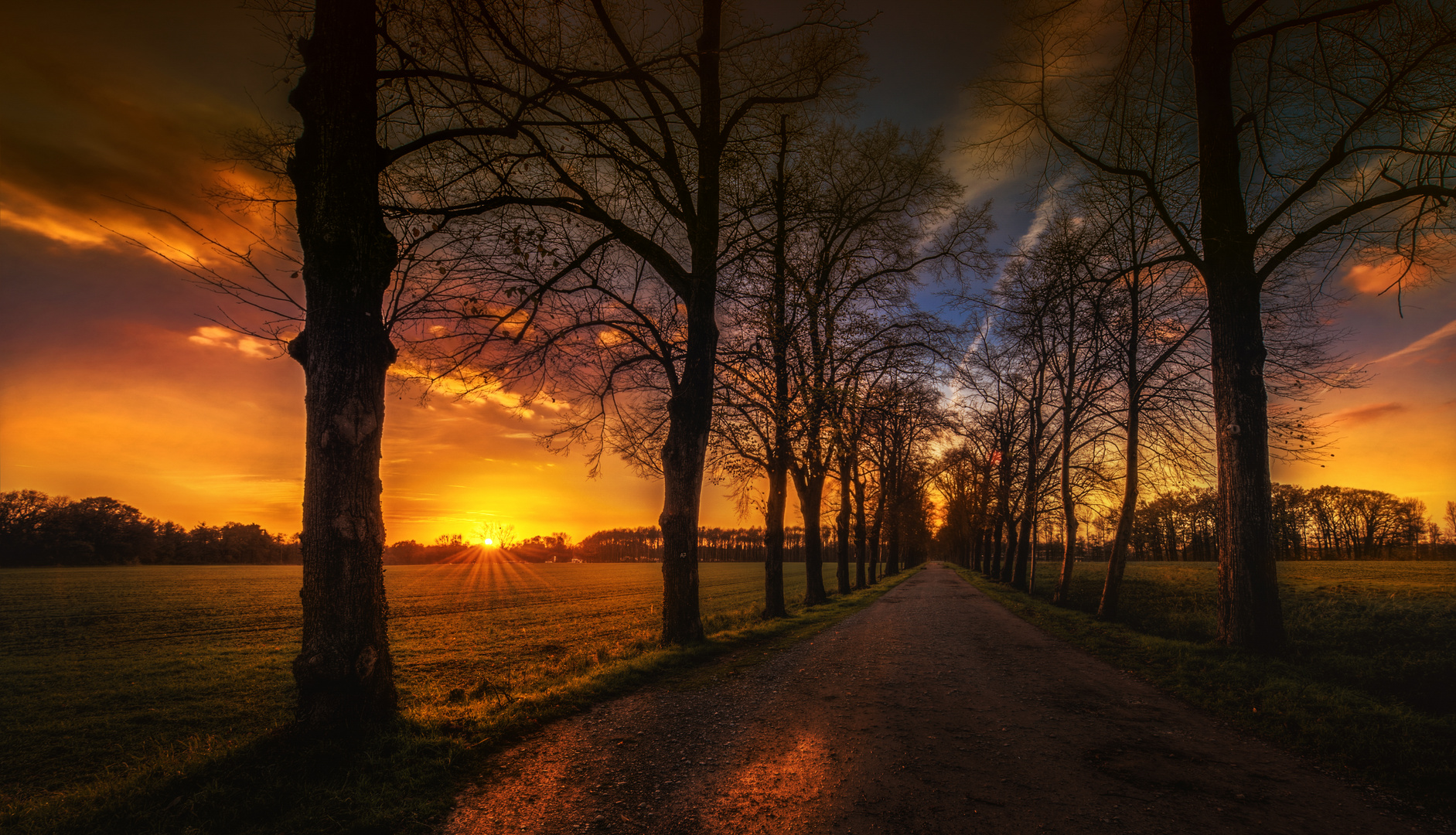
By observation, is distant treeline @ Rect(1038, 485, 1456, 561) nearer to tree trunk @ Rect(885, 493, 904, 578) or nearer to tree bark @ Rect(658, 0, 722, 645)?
tree trunk @ Rect(885, 493, 904, 578)

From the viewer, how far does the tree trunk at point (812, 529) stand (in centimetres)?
1756

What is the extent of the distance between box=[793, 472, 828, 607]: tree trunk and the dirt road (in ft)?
34.5

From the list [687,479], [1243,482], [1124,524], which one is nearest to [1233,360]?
[1243,482]

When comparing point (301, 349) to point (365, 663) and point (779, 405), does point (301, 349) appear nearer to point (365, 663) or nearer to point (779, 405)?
point (365, 663)

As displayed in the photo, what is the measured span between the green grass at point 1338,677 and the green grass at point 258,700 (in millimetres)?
6035

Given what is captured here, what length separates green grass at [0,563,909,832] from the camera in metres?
3.59

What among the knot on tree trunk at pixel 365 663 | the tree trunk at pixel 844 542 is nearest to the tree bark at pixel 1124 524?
the tree trunk at pixel 844 542

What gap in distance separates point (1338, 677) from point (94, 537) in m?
120

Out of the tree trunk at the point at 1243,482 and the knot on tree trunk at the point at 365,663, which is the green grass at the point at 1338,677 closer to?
the tree trunk at the point at 1243,482

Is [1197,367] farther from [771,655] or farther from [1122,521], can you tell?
[771,655]

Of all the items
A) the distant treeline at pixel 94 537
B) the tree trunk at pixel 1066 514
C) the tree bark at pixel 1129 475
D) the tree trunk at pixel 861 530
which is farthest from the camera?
the distant treeline at pixel 94 537

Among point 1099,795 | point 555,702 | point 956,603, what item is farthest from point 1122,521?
point 555,702

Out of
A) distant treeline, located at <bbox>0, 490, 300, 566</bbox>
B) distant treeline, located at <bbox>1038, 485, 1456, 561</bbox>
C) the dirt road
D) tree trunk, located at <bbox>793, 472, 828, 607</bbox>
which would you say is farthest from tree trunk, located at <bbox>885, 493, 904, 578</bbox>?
distant treeline, located at <bbox>0, 490, 300, 566</bbox>

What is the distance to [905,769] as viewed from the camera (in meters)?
4.14
